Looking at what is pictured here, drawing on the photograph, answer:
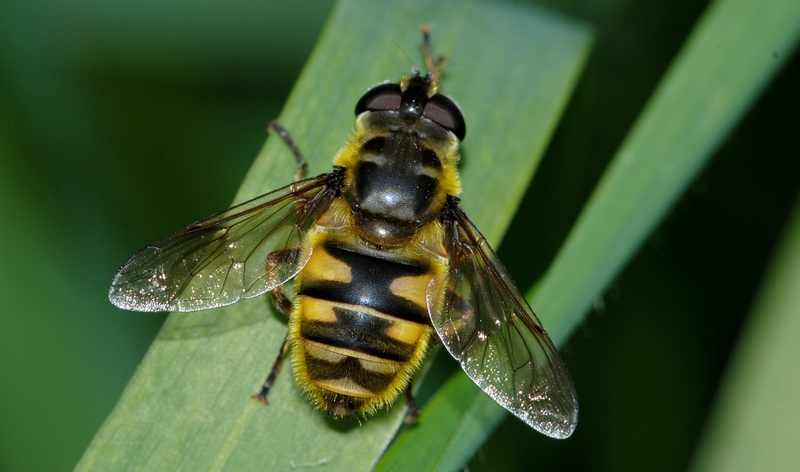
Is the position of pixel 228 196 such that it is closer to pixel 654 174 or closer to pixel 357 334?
pixel 357 334

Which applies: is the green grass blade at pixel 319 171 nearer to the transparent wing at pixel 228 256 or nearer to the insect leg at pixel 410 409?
the insect leg at pixel 410 409

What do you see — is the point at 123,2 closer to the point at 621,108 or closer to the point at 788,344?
the point at 621,108

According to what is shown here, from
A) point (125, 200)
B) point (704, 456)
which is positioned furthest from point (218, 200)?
point (704, 456)

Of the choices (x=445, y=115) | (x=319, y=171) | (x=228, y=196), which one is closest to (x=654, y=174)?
(x=445, y=115)

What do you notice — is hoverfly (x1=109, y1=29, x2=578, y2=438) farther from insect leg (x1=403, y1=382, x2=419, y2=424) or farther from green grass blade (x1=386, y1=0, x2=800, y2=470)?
green grass blade (x1=386, y1=0, x2=800, y2=470)

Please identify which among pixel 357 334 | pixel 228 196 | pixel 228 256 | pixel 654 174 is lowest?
pixel 228 196
